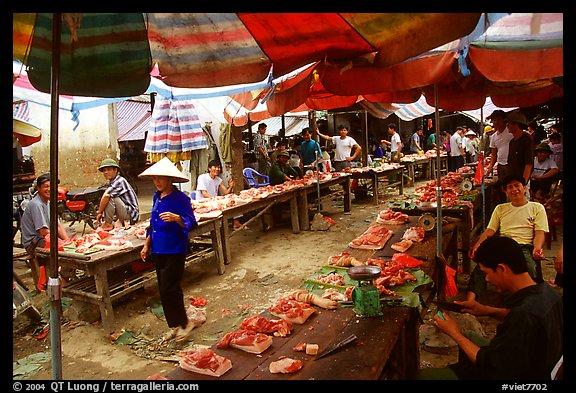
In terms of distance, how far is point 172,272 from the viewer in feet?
17.6

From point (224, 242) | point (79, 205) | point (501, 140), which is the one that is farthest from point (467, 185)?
point (79, 205)

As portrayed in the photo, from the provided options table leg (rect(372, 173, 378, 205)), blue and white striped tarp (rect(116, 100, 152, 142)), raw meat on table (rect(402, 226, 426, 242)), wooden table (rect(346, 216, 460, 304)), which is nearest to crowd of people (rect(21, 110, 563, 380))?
wooden table (rect(346, 216, 460, 304))

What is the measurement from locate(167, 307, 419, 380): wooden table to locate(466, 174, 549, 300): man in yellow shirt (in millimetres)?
1945

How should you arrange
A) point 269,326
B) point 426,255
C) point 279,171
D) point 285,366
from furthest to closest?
point 279,171, point 426,255, point 269,326, point 285,366

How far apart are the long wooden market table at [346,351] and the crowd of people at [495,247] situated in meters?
0.31

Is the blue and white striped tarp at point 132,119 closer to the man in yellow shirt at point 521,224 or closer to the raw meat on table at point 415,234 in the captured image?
the raw meat on table at point 415,234

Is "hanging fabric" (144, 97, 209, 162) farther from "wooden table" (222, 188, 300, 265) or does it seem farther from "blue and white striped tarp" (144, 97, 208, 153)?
"wooden table" (222, 188, 300, 265)

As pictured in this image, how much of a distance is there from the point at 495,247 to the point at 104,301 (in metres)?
4.89

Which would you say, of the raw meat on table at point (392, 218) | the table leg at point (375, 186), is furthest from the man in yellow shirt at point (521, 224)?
the table leg at point (375, 186)

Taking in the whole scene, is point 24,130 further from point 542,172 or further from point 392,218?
point 542,172

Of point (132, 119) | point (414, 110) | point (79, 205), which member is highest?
point (132, 119)

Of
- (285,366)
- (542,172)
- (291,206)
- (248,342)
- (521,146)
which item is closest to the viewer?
(285,366)

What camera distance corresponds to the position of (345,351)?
2.83 meters
